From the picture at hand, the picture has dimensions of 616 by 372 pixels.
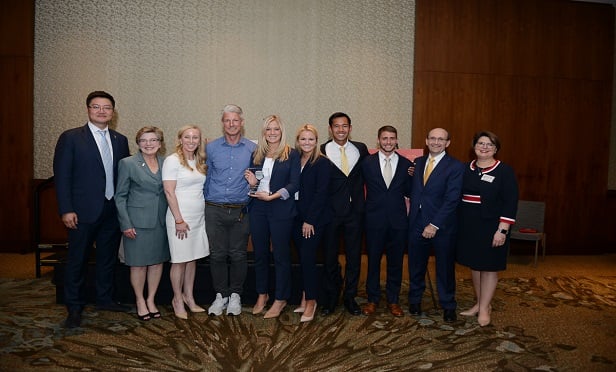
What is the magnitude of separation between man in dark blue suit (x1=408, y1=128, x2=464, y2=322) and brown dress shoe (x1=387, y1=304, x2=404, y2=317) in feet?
0.95

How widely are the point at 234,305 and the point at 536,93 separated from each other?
216 inches

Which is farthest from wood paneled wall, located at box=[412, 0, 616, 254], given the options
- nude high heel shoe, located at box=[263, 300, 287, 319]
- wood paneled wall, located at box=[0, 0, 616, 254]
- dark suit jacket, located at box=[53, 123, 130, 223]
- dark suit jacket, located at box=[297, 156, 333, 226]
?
dark suit jacket, located at box=[53, 123, 130, 223]

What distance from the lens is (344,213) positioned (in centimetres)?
371

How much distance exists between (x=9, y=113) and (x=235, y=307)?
4.49m

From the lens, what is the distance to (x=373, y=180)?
12.3 ft

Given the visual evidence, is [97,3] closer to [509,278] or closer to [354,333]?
[354,333]

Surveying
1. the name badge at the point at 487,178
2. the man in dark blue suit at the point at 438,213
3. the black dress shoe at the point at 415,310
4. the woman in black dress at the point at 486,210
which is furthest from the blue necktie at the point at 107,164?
the name badge at the point at 487,178

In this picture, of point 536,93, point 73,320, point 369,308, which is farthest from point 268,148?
point 536,93

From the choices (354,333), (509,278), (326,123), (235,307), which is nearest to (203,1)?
(326,123)

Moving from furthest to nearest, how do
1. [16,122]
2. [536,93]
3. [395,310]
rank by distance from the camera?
1. [536,93]
2. [16,122]
3. [395,310]

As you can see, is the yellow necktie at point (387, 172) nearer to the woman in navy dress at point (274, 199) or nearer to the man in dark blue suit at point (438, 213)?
the man in dark blue suit at point (438, 213)

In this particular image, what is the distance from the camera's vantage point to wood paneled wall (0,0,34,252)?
595 centimetres

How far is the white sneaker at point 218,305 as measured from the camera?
374 cm

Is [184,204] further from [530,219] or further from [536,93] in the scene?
[536,93]
